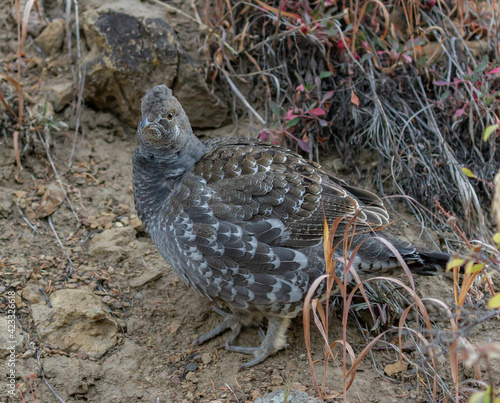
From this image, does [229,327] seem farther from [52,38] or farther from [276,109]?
[52,38]

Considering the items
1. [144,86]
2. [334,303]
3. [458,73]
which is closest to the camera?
[334,303]

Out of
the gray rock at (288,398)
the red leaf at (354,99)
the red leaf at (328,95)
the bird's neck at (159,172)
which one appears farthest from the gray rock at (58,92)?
the gray rock at (288,398)

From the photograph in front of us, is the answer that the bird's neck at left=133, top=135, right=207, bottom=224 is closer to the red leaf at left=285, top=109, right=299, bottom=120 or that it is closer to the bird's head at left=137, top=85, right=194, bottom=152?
the bird's head at left=137, top=85, right=194, bottom=152

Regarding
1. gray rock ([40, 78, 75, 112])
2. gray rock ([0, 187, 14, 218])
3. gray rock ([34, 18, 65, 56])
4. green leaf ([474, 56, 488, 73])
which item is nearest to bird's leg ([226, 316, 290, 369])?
gray rock ([0, 187, 14, 218])

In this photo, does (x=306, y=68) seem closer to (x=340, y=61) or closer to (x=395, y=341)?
(x=340, y=61)

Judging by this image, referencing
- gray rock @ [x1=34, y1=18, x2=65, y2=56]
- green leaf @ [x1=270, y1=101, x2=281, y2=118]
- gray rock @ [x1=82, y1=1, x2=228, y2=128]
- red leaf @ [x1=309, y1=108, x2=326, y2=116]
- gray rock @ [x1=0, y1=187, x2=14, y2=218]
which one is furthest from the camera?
gray rock @ [x1=34, y1=18, x2=65, y2=56]

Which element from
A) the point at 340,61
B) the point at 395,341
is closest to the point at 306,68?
the point at 340,61

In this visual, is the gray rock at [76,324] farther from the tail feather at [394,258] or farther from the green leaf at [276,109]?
the green leaf at [276,109]

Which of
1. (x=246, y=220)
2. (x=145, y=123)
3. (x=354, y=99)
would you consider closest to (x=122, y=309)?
(x=246, y=220)
